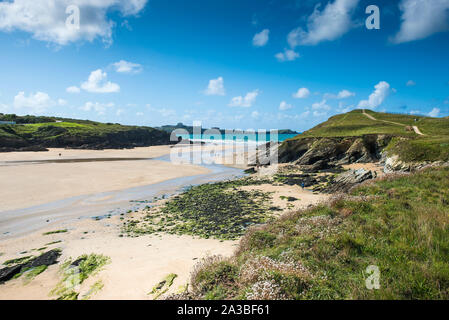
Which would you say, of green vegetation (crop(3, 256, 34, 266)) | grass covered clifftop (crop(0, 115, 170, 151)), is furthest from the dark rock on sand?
grass covered clifftop (crop(0, 115, 170, 151))

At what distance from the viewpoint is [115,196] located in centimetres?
2203

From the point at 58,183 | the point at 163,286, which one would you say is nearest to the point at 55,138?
the point at 58,183

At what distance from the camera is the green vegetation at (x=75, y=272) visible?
7.73 m

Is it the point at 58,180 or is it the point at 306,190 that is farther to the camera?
the point at 58,180

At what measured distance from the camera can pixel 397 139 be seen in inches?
1277

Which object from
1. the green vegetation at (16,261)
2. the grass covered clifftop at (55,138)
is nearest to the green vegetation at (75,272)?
the green vegetation at (16,261)

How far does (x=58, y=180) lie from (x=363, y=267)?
31877mm

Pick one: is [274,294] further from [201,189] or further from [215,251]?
[201,189]

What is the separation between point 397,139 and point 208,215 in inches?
1214

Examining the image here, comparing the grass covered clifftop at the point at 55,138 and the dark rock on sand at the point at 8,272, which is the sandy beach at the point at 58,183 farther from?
the grass covered clifftop at the point at 55,138

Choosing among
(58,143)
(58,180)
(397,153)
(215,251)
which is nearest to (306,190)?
(397,153)

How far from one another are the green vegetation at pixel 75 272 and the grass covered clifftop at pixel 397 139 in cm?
2394

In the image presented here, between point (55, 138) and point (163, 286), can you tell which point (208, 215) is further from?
point (55, 138)

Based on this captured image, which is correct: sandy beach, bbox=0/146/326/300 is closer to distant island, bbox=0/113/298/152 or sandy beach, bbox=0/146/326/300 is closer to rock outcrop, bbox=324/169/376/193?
A: rock outcrop, bbox=324/169/376/193
